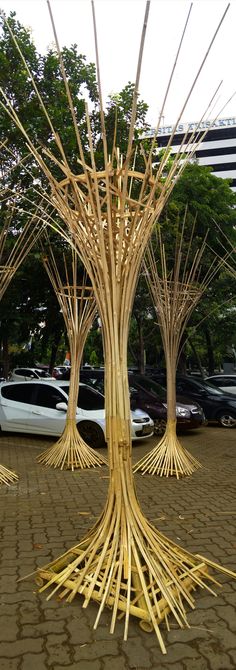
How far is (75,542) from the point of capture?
426cm

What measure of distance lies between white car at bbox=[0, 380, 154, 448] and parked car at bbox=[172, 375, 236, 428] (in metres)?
4.02

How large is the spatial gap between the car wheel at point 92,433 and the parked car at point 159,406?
1.97 m

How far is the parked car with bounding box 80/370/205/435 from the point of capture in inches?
441

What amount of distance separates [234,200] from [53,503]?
1192cm

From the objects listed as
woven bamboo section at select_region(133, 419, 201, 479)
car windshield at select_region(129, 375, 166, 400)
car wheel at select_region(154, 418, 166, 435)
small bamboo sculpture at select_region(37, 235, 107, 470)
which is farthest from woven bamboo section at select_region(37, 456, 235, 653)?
car windshield at select_region(129, 375, 166, 400)

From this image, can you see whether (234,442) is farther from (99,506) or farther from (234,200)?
(234,200)

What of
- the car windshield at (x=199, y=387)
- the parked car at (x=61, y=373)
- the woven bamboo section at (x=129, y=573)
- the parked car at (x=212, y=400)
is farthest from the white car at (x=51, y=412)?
the woven bamboo section at (x=129, y=573)

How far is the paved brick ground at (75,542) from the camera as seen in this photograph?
2.58m

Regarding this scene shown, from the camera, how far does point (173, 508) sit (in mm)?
5418

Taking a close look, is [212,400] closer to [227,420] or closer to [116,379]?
[227,420]

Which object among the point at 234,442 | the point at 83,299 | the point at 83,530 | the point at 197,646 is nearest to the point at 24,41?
the point at 83,299

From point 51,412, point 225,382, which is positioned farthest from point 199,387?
point 51,412

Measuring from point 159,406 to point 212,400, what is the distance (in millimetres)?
2725

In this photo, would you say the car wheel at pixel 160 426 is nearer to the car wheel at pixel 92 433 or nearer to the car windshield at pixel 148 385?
the car windshield at pixel 148 385
